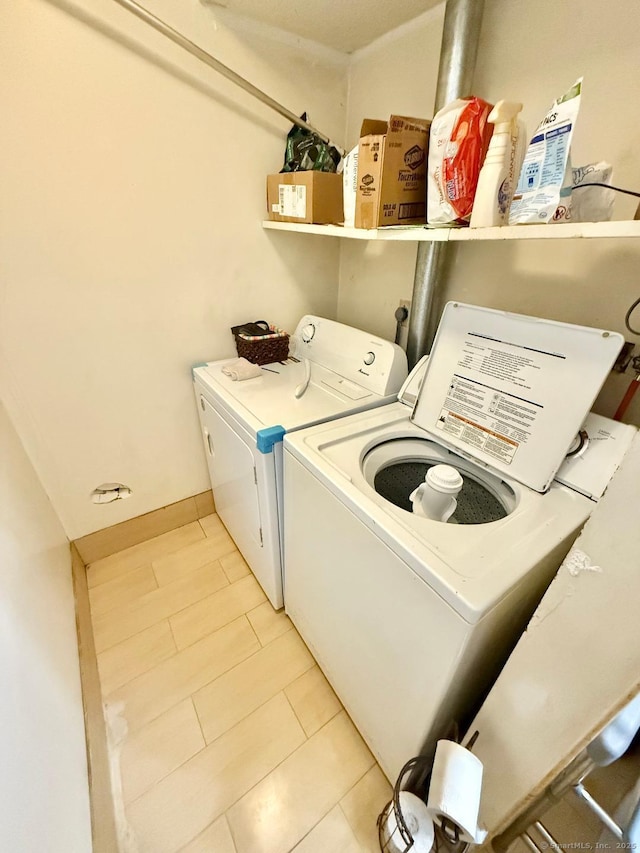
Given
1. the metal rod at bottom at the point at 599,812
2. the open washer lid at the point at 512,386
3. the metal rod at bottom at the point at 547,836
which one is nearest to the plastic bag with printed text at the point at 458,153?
the open washer lid at the point at 512,386

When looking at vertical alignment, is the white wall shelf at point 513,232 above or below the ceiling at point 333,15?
below

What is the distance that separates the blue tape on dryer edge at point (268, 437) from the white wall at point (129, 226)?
0.77 metres

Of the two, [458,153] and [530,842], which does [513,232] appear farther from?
[530,842]

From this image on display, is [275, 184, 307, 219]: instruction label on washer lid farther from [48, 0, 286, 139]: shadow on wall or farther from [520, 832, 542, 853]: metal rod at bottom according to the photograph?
[520, 832, 542, 853]: metal rod at bottom

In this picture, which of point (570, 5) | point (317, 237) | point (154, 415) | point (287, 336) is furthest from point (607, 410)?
point (154, 415)

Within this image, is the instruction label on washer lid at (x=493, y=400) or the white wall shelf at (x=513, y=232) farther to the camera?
the instruction label on washer lid at (x=493, y=400)

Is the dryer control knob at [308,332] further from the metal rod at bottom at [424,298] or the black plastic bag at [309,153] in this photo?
the black plastic bag at [309,153]

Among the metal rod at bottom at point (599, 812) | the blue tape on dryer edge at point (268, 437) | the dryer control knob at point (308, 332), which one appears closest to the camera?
the metal rod at bottom at point (599, 812)

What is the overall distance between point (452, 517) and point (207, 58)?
1.70 m

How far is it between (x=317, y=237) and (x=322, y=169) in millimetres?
356

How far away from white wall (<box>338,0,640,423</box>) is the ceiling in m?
0.06

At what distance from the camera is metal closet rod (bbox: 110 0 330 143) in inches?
40.2

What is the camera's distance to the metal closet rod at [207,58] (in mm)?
1020

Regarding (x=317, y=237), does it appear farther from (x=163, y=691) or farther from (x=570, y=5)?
(x=163, y=691)
